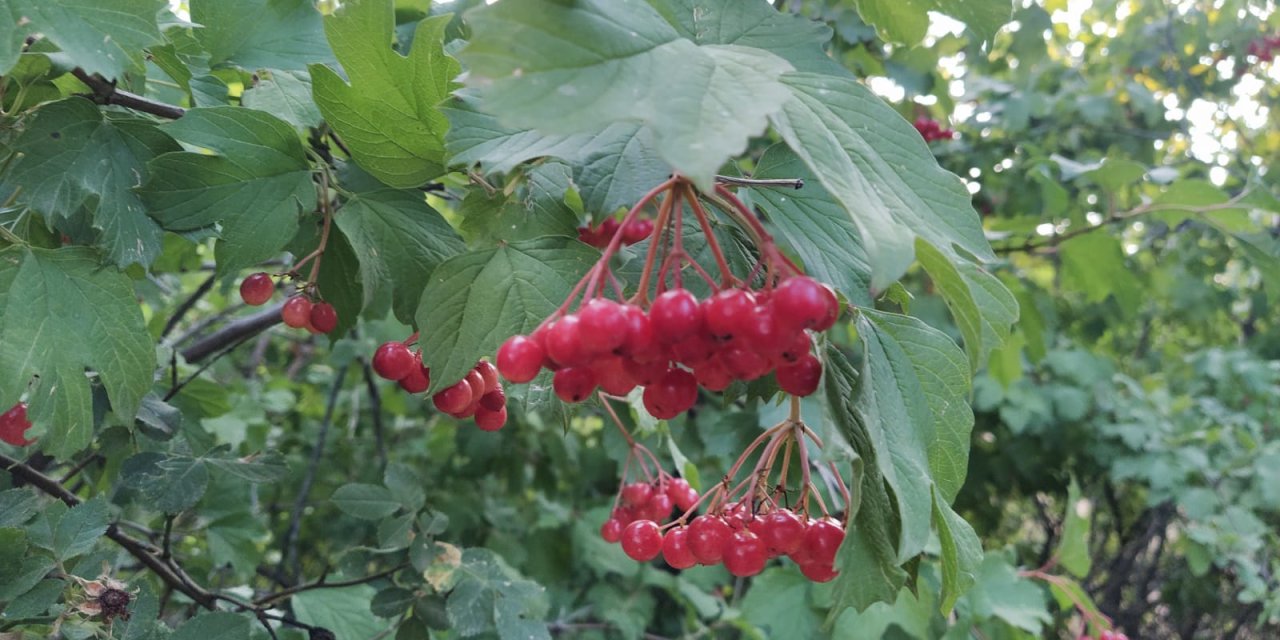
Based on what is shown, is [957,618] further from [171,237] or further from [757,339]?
[171,237]

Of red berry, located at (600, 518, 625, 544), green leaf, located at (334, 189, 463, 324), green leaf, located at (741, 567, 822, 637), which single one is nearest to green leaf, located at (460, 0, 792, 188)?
green leaf, located at (334, 189, 463, 324)

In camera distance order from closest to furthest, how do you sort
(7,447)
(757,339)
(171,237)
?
(757,339) < (171,237) < (7,447)

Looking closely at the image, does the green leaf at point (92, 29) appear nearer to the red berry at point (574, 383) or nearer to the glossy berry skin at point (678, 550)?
the red berry at point (574, 383)

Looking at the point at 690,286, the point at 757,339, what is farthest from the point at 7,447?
the point at 757,339

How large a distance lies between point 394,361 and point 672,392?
514 millimetres

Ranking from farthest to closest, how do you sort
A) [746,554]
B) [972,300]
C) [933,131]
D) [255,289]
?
1. [933,131]
2. [255,289]
3. [746,554]
4. [972,300]

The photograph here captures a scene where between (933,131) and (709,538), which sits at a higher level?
(709,538)

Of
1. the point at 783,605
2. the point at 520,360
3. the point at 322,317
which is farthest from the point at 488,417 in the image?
the point at 783,605

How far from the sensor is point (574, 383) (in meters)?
0.86

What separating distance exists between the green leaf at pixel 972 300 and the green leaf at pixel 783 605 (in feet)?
4.54

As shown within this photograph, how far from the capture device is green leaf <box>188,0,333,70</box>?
4.32 ft

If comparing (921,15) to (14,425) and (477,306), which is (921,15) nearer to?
(477,306)

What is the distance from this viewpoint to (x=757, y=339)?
75 cm

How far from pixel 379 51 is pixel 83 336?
0.54 metres
